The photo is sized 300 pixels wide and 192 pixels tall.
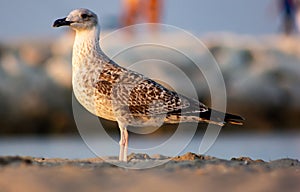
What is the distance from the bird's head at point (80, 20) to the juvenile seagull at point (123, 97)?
0.11 meters

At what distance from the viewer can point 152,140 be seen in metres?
21.8

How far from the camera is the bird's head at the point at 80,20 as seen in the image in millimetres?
9945

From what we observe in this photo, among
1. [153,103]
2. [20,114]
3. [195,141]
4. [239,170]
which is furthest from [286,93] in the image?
[239,170]

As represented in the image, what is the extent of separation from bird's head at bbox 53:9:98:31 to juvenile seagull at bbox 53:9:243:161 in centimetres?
11

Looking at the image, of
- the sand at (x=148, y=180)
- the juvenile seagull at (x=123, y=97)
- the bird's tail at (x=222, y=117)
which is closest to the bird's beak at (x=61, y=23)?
the juvenile seagull at (x=123, y=97)

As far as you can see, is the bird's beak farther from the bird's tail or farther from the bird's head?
the bird's tail

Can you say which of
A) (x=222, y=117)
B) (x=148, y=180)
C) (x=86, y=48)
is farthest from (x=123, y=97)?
(x=148, y=180)

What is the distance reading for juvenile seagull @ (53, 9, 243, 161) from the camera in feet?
30.7

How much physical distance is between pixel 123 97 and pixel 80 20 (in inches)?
42.3

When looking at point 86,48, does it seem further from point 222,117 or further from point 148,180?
point 148,180

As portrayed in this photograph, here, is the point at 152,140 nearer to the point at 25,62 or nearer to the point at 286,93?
the point at 286,93

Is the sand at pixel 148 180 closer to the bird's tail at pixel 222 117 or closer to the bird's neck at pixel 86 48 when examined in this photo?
the bird's tail at pixel 222 117

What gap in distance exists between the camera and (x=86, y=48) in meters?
9.74

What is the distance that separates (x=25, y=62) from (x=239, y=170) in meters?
26.4
